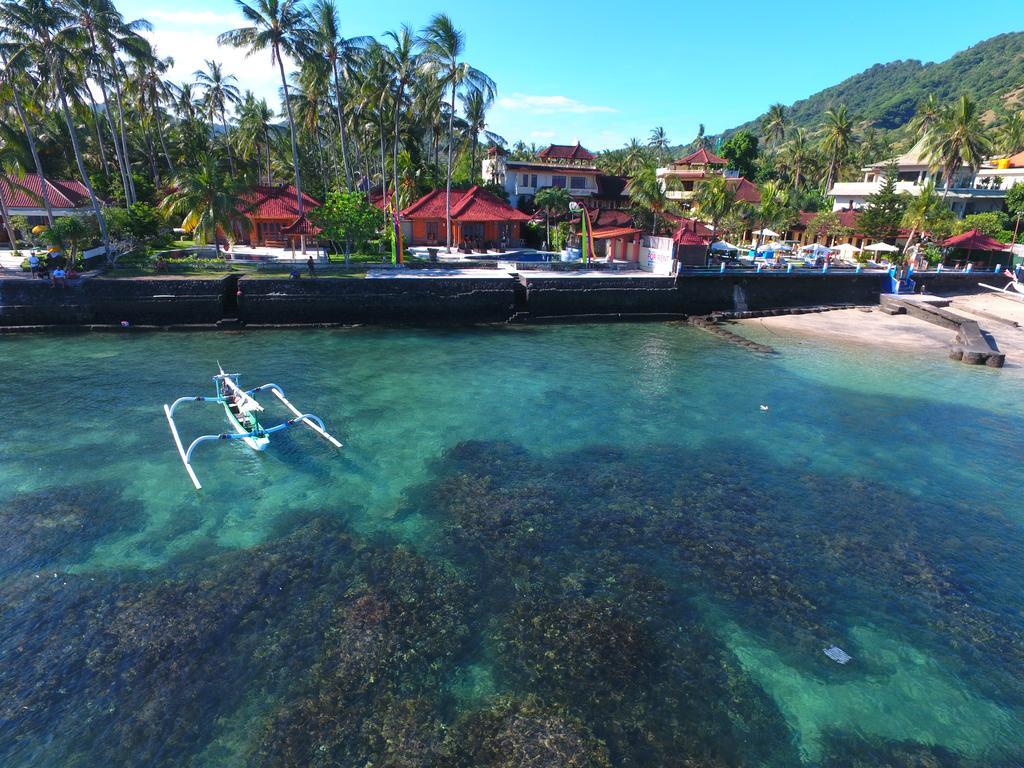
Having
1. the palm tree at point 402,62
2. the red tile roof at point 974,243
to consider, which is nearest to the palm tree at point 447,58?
the palm tree at point 402,62

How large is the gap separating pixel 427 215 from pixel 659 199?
21856 mm

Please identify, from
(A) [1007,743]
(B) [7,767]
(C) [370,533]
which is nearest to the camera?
(B) [7,767]

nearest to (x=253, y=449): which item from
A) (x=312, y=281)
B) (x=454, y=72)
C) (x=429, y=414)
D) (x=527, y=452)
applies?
(x=429, y=414)

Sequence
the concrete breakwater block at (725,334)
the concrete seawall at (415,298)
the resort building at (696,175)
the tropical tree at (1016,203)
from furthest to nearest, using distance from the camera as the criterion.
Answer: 1. the resort building at (696,175)
2. the tropical tree at (1016,203)
3. the concrete seawall at (415,298)
4. the concrete breakwater block at (725,334)

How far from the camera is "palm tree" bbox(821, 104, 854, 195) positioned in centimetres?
7519

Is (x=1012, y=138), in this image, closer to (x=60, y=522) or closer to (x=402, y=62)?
(x=402, y=62)

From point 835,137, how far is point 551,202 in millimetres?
47985

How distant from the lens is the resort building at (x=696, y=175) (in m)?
67.8

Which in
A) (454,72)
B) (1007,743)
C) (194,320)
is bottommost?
(1007,743)

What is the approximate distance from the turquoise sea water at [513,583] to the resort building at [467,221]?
32249mm

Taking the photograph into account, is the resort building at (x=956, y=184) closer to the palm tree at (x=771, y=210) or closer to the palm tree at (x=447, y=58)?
the palm tree at (x=771, y=210)

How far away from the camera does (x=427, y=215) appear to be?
179 feet

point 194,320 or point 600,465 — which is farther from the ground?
→ point 194,320

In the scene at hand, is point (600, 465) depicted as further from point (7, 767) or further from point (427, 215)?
point (427, 215)
